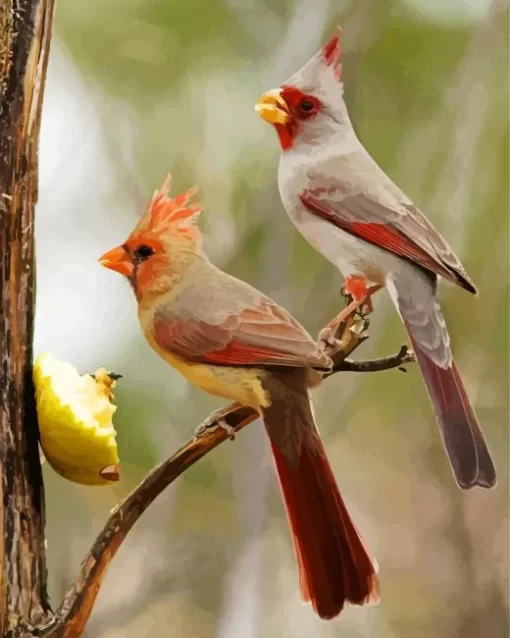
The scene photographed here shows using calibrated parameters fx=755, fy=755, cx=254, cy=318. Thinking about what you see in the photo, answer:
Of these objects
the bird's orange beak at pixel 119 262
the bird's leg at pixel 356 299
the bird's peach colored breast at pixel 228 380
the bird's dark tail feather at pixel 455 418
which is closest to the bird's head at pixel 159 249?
the bird's orange beak at pixel 119 262

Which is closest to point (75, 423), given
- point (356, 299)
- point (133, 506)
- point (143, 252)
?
point (133, 506)

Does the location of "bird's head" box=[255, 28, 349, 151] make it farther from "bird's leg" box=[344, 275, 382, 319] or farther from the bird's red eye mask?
"bird's leg" box=[344, 275, 382, 319]

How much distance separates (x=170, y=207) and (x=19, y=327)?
0.26 metres

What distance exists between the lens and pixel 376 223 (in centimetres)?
110

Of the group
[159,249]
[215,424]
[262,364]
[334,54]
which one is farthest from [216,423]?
[334,54]

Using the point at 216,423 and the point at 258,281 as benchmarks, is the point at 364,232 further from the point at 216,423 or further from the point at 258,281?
the point at 216,423

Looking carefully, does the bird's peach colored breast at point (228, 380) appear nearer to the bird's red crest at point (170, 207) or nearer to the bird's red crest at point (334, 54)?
the bird's red crest at point (170, 207)

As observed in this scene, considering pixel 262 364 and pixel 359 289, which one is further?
pixel 359 289

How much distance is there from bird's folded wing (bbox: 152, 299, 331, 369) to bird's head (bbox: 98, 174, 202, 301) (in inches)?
2.2

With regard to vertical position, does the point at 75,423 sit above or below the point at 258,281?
below

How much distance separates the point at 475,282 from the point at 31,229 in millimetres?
665

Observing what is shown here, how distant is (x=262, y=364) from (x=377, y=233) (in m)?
0.27

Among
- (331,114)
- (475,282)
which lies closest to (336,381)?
(475,282)

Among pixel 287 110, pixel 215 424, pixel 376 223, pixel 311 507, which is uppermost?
pixel 287 110
